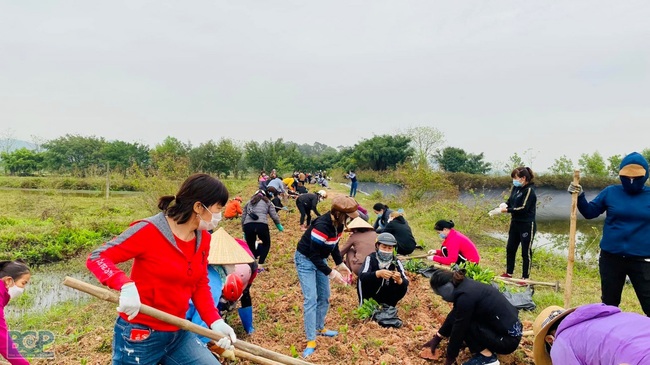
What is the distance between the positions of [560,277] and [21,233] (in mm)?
13248

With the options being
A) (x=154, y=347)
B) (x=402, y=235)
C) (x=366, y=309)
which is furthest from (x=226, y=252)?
(x=402, y=235)

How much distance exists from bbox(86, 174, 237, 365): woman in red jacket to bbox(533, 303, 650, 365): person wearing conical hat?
6.28 ft

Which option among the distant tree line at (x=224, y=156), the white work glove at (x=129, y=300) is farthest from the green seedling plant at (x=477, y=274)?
the distant tree line at (x=224, y=156)

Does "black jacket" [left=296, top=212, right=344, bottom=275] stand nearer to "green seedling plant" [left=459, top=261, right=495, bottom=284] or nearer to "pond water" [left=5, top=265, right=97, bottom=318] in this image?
"green seedling plant" [left=459, top=261, right=495, bottom=284]

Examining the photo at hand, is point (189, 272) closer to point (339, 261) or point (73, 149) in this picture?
point (339, 261)

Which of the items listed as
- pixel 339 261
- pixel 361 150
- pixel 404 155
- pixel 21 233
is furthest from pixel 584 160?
pixel 21 233

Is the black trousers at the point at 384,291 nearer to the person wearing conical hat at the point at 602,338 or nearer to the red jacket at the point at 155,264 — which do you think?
the person wearing conical hat at the point at 602,338

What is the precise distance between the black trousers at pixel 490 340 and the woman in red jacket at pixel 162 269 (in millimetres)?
2246

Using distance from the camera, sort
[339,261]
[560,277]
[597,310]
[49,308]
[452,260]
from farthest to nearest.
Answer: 1. [560,277]
2. [49,308]
3. [452,260]
4. [339,261]
5. [597,310]

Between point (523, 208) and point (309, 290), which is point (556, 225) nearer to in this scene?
point (523, 208)

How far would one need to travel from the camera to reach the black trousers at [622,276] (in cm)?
340

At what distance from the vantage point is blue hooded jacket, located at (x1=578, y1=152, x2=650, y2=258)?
134 inches

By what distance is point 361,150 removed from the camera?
42719 mm

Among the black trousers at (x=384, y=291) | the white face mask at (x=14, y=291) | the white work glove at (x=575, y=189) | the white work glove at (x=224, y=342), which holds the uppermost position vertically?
the white work glove at (x=575, y=189)
